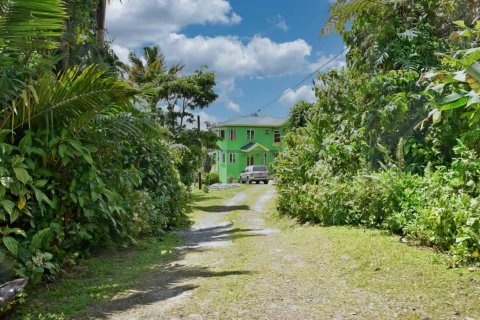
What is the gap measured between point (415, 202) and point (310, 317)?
3.55 m

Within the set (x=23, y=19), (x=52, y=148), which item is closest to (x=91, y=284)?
(x=52, y=148)

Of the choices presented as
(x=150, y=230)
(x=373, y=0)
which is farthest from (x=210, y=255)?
(x=373, y=0)

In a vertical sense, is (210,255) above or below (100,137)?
below

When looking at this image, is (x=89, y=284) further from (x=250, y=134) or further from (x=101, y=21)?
(x=250, y=134)

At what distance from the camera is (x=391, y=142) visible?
8969mm

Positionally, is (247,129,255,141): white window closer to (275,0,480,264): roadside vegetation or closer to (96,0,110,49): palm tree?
(275,0,480,264): roadside vegetation

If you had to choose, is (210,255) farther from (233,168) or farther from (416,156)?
(233,168)

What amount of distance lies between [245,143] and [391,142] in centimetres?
4163

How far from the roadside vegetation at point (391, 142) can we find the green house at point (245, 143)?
37.3 m

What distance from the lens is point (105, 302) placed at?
4391 mm

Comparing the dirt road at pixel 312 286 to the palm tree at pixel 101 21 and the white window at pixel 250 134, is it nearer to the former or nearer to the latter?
the palm tree at pixel 101 21

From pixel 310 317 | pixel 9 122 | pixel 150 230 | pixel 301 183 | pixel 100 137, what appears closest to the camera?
pixel 310 317

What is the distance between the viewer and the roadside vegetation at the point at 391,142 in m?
5.88

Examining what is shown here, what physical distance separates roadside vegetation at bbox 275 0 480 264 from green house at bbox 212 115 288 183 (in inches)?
1467
